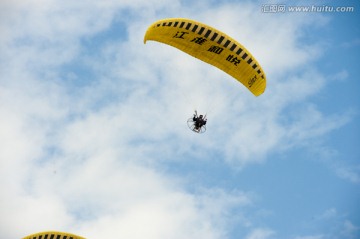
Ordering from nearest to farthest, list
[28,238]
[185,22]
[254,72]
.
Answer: [28,238]
[185,22]
[254,72]

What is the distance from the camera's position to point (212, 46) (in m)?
40.0

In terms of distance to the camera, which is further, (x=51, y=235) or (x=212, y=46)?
(x=212, y=46)

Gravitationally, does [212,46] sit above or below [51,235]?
above

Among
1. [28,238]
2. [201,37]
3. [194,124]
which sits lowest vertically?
[28,238]

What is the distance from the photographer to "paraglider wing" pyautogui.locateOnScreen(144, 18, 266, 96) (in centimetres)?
3766

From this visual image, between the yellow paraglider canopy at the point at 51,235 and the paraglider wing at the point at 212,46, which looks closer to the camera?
the yellow paraglider canopy at the point at 51,235

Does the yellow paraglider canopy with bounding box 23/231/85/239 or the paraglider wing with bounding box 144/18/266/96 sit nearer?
the yellow paraglider canopy with bounding box 23/231/85/239

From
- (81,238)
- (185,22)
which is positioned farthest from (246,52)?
(81,238)

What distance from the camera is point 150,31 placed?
36.6 meters

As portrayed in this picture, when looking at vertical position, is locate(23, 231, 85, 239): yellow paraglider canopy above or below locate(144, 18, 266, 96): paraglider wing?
below

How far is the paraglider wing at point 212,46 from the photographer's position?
37656mm

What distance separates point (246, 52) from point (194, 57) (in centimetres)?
404

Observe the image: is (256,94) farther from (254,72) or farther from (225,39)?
(225,39)

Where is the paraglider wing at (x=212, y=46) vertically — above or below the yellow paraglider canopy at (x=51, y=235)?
above
